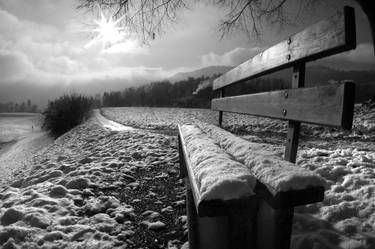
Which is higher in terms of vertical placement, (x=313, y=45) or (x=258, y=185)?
(x=313, y=45)

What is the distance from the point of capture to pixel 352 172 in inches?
118

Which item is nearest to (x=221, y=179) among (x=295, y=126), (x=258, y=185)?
(x=258, y=185)

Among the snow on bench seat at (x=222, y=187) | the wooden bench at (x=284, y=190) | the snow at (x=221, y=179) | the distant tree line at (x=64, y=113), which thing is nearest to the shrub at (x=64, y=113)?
the distant tree line at (x=64, y=113)

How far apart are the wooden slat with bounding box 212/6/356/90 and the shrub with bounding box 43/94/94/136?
2393 centimetres

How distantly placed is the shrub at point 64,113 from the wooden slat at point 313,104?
24008 mm

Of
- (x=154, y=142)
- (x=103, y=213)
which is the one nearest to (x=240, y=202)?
(x=103, y=213)

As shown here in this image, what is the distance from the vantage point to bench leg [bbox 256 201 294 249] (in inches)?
43.2

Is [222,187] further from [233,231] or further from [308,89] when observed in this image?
[308,89]

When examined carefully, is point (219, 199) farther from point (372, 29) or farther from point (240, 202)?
point (372, 29)

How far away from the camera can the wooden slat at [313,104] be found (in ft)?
4.12

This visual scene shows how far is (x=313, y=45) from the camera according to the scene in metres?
1.63

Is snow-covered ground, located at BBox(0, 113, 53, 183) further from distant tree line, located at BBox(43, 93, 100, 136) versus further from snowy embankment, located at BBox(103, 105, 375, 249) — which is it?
snowy embankment, located at BBox(103, 105, 375, 249)

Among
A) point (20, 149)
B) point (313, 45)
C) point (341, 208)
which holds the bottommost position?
point (20, 149)

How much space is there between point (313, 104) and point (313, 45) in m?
0.41
